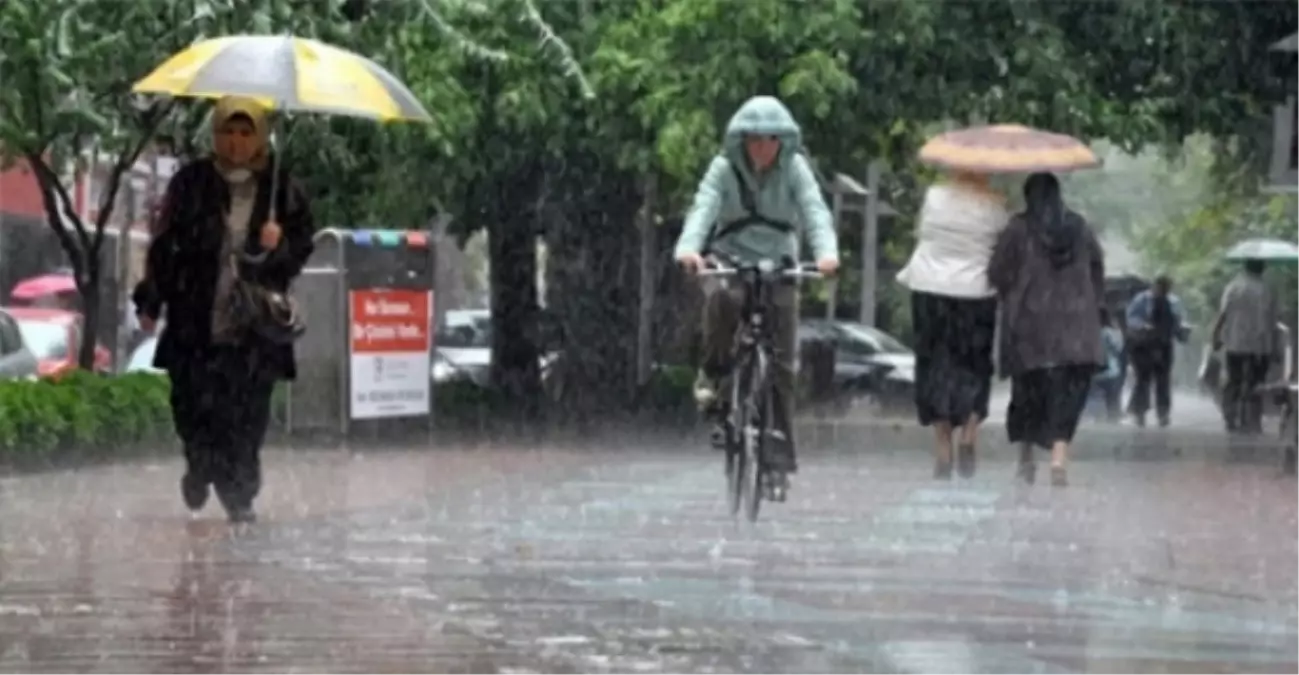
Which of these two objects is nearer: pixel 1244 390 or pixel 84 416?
pixel 84 416

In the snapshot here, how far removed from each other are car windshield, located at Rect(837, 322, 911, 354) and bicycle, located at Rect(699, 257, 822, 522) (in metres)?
30.4

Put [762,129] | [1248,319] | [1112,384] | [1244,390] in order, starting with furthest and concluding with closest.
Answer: [1112,384]
[1244,390]
[1248,319]
[762,129]

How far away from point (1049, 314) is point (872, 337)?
88.4 feet

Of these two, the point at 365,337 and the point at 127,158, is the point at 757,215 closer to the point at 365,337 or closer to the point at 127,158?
the point at 365,337

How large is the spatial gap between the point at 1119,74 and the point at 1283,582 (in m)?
14.6

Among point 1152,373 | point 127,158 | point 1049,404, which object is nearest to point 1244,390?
point 1152,373

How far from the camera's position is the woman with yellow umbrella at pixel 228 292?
12.8 m

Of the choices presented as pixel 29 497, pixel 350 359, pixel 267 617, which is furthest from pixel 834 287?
pixel 267 617

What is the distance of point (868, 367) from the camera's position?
42656 mm

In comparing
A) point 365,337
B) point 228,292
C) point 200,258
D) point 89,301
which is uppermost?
point 200,258

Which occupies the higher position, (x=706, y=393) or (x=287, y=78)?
(x=287, y=78)

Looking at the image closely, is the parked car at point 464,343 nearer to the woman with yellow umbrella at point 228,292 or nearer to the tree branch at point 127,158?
the tree branch at point 127,158

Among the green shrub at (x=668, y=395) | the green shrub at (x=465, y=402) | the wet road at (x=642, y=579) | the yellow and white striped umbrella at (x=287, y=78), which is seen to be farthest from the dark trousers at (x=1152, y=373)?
the yellow and white striped umbrella at (x=287, y=78)

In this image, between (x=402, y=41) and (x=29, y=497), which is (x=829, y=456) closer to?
(x=402, y=41)
